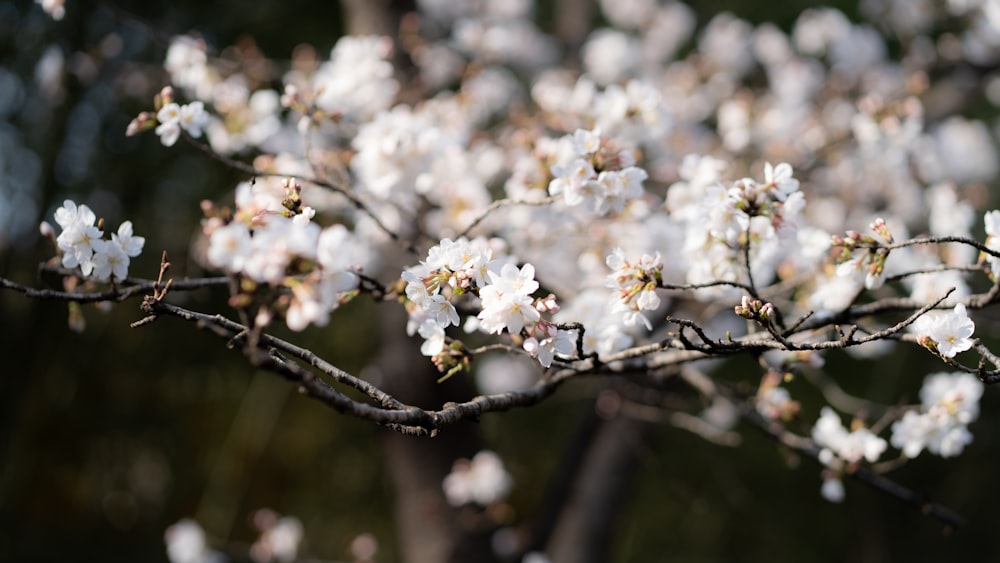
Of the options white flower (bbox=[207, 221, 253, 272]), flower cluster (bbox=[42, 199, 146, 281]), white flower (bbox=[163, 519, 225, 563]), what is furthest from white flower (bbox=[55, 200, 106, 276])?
white flower (bbox=[163, 519, 225, 563])

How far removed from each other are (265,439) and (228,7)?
8.39ft

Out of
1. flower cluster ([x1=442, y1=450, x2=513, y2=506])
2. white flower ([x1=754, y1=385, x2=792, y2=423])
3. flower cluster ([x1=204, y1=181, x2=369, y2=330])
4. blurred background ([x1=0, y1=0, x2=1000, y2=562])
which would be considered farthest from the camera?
blurred background ([x1=0, y1=0, x2=1000, y2=562])

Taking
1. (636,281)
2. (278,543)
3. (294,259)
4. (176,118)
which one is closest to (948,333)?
(636,281)

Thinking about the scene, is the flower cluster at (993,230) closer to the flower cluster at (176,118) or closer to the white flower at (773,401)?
the white flower at (773,401)

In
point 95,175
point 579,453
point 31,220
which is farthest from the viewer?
point 95,175

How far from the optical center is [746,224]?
45.2 inches

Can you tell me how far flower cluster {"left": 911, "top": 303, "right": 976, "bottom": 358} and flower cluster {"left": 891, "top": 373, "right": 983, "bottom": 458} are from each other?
355 mm

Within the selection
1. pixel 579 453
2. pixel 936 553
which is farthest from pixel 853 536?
pixel 579 453

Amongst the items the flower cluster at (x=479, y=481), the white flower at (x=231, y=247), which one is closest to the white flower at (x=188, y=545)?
the flower cluster at (x=479, y=481)

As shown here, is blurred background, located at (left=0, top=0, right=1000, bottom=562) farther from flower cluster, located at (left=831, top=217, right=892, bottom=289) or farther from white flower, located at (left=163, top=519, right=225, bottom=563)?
flower cluster, located at (left=831, top=217, right=892, bottom=289)

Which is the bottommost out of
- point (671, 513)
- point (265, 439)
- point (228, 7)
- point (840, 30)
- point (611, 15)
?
point (265, 439)

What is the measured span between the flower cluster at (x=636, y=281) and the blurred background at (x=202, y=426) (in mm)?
2428

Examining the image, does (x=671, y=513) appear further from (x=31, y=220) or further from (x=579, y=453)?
(x=31, y=220)

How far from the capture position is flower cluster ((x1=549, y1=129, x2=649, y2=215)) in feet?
3.89
